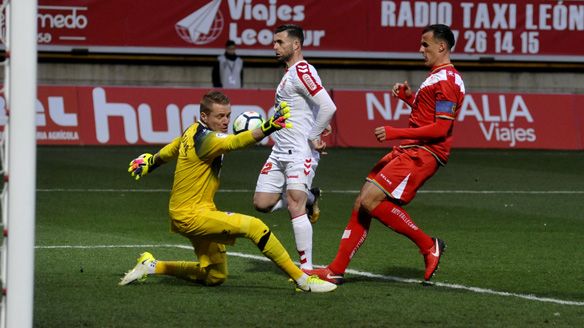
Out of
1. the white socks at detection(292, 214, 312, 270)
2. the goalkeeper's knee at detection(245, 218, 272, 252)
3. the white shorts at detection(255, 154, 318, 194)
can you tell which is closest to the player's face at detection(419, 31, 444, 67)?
the white shorts at detection(255, 154, 318, 194)

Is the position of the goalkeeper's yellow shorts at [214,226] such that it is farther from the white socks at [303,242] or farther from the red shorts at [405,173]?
the red shorts at [405,173]

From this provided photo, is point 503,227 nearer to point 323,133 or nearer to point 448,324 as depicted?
point 323,133

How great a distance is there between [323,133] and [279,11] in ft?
66.2

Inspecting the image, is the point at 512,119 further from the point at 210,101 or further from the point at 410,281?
the point at 210,101

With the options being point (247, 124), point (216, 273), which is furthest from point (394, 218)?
point (216, 273)

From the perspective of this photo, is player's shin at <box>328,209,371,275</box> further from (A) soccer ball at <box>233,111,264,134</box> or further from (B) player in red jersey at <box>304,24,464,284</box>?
(A) soccer ball at <box>233,111,264,134</box>

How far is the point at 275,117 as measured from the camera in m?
8.44

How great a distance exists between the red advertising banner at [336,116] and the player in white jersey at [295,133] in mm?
13397

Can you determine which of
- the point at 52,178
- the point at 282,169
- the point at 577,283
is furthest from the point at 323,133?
the point at 52,178

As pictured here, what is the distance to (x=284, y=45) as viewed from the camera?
10.1 metres

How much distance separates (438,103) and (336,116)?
48.5ft

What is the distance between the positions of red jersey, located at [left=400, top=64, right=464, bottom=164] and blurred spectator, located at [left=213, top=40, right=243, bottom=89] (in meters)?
17.4

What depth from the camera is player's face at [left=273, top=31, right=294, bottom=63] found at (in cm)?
1008

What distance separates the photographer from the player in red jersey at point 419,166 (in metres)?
9.52
